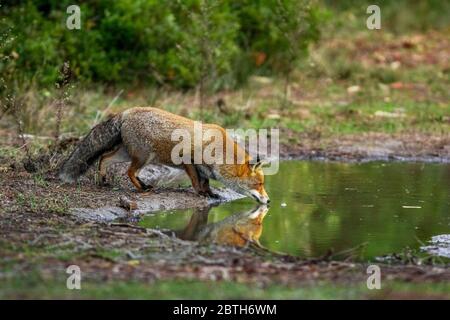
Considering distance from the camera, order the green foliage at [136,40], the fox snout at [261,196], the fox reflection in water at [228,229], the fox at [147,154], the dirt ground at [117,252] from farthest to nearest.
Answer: the green foliage at [136,40] < the fox snout at [261,196] < the fox at [147,154] < the fox reflection in water at [228,229] < the dirt ground at [117,252]

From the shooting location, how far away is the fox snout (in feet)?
40.5

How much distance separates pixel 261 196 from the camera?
12398mm

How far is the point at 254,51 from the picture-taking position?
2239cm

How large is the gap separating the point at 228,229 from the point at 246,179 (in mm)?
1734

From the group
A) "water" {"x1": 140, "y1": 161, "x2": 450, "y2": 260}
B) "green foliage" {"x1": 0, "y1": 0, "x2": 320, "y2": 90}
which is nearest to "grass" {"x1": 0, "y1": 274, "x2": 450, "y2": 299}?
"water" {"x1": 140, "y1": 161, "x2": 450, "y2": 260}

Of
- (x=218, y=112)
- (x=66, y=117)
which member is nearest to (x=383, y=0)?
(x=218, y=112)

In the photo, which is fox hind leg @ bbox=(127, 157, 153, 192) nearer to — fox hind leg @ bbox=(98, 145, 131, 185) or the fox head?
fox hind leg @ bbox=(98, 145, 131, 185)

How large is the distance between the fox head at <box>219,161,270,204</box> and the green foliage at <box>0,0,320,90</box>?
18.1 ft

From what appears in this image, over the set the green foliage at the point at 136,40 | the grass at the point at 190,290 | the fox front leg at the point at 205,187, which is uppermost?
the green foliage at the point at 136,40

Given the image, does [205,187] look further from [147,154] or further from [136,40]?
[136,40]

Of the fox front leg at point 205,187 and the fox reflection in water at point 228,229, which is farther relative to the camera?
the fox front leg at point 205,187

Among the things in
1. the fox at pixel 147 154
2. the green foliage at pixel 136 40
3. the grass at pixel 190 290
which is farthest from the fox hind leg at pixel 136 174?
the green foliage at pixel 136 40

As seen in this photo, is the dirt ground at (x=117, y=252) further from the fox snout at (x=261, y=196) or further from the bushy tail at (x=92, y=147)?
the fox snout at (x=261, y=196)

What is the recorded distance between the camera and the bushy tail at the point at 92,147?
12.3m
